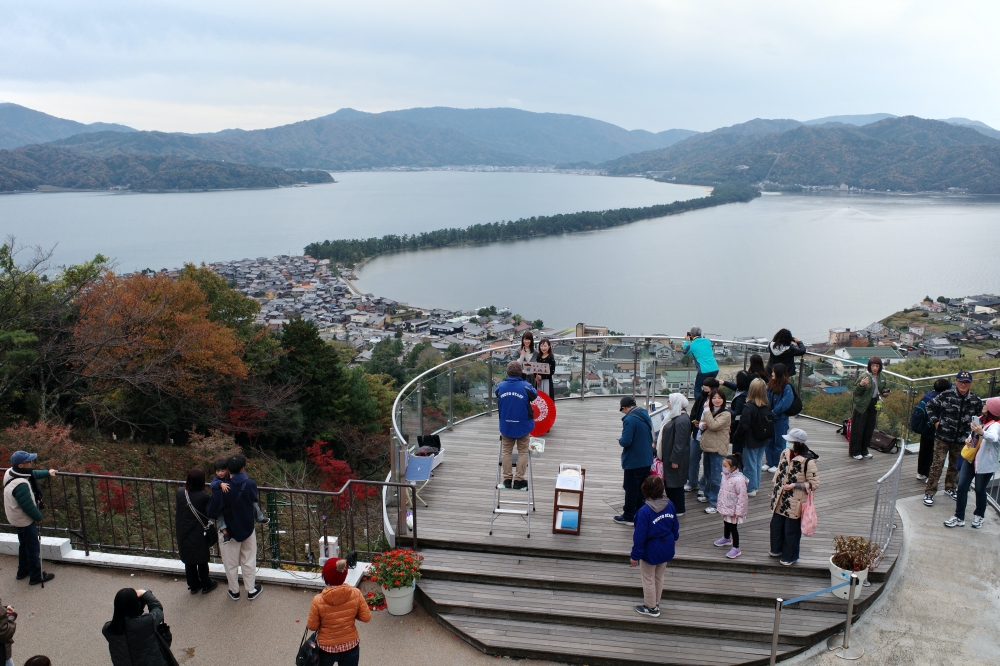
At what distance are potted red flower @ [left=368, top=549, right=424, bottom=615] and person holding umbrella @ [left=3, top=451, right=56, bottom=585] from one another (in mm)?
3323

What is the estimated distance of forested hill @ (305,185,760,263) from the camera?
12812 cm

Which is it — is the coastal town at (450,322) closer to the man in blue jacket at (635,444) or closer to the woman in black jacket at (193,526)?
the man in blue jacket at (635,444)

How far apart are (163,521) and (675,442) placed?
9.23 metres

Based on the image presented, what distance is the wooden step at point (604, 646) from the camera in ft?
18.1

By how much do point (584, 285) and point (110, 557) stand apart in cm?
9381

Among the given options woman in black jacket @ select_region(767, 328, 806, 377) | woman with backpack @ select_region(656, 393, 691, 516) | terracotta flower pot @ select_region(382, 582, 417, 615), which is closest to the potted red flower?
terracotta flower pot @ select_region(382, 582, 417, 615)

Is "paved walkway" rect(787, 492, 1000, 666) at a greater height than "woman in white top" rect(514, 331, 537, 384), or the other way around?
"woman in white top" rect(514, 331, 537, 384)

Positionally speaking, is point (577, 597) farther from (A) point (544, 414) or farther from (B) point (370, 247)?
(B) point (370, 247)

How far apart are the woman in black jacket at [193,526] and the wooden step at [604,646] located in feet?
7.92

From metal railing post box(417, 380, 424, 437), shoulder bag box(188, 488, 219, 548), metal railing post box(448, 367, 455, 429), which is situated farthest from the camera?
metal railing post box(448, 367, 455, 429)

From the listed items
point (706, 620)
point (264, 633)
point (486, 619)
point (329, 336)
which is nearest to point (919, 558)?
point (706, 620)

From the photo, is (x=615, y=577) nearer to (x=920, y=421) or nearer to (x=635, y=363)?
(x=920, y=421)

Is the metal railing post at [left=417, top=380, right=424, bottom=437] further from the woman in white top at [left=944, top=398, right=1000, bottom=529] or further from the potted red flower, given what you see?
the woman in white top at [left=944, top=398, right=1000, bottom=529]

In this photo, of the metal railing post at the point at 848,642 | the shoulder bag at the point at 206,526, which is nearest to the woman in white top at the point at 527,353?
the shoulder bag at the point at 206,526
